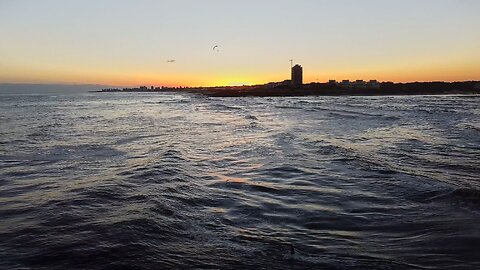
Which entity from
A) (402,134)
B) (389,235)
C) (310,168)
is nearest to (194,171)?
(310,168)

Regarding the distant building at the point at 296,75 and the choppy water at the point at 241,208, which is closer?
the choppy water at the point at 241,208

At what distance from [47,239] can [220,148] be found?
34.6ft

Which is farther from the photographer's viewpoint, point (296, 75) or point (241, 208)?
point (296, 75)

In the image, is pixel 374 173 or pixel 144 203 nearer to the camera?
pixel 144 203

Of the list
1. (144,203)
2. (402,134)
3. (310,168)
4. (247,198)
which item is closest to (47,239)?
(144,203)

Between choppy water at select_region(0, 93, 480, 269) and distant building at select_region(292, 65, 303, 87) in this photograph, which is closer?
choppy water at select_region(0, 93, 480, 269)

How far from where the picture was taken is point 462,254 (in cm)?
511

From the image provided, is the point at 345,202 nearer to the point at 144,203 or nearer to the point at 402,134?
the point at 144,203

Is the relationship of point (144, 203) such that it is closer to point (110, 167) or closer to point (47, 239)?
point (47, 239)

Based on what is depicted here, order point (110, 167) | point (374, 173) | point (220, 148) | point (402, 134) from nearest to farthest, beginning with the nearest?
point (374, 173) → point (110, 167) → point (220, 148) → point (402, 134)

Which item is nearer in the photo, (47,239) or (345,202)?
(47,239)

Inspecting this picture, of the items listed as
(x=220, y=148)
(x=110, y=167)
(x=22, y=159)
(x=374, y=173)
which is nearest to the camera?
(x=374, y=173)

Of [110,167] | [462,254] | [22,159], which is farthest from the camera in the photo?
[22,159]

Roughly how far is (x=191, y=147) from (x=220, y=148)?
1241mm
